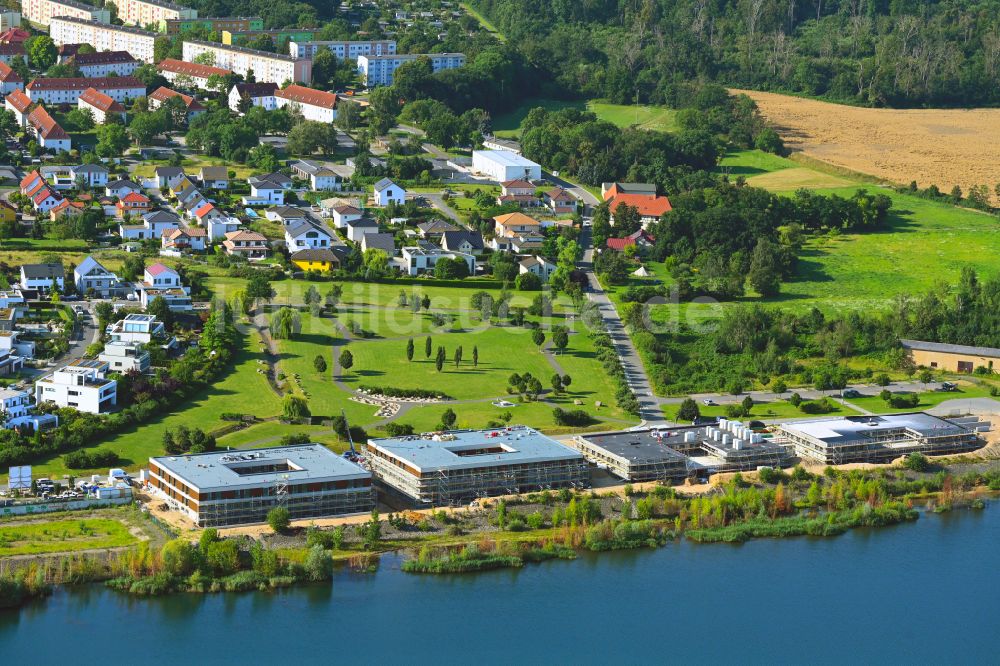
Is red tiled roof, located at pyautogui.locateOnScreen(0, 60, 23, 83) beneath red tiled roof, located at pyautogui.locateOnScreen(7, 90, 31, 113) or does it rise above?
above

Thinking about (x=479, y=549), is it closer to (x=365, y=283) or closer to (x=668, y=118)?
(x=365, y=283)

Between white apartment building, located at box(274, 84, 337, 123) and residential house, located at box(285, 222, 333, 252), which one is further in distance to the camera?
white apartment building, located at box(274, 84, 337, 123)

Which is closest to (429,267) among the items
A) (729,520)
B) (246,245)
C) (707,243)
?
(246,245)

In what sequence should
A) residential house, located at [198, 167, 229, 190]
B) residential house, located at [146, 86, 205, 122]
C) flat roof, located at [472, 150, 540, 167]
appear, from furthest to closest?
residential house, located at [146, 86, 205, 122], flat roof, located at [472, 150, 540, 167], residential house, located at [198, 167, 229, 190]

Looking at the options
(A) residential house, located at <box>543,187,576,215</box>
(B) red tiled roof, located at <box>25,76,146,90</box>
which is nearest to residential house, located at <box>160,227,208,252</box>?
(A) residential house, located at <box>543,187,576,215</box>

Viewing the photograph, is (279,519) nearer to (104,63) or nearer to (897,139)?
(104,63)

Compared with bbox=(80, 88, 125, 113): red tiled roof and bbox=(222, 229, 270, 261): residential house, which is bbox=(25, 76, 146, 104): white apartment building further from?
bbox=(222, 229, 270, 261): residential house
